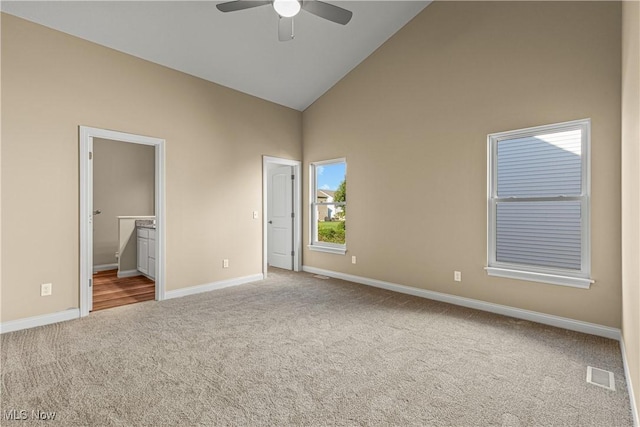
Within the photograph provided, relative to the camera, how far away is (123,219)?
576 cm

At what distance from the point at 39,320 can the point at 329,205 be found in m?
4.14

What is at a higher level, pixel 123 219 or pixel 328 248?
pixel 123 219

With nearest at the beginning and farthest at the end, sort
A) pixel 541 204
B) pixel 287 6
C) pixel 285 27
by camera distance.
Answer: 1. pixel 287 6
2. pixel 285 27
3. pixel 541 204

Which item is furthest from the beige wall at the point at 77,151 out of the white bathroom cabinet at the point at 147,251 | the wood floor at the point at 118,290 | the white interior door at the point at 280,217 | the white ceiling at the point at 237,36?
the white bathroom cabinet at the point at 147,251

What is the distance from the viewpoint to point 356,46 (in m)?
4.71

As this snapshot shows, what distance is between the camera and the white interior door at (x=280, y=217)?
6211 millimetres

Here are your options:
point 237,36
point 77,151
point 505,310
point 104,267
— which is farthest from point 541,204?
point 104,267

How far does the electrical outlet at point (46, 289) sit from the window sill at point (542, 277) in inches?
189

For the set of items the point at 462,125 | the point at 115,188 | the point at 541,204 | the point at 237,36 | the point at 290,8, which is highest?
the point at 237,36

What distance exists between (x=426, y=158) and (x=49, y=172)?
438 cm

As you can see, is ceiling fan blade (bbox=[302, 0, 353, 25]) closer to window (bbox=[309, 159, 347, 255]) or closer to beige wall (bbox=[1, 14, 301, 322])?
beige wall (bbox=[1, 14, 301, 322])

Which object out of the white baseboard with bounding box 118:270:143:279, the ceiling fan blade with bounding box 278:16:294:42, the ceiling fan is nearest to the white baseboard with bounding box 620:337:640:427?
the ceiling fan

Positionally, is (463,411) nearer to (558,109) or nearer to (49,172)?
(558,109)

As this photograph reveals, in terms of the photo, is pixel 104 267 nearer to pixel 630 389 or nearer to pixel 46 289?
pixel 46 289
